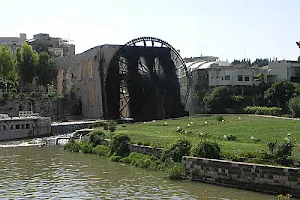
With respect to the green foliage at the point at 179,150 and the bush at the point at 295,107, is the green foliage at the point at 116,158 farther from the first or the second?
the bush at the point at 295,107

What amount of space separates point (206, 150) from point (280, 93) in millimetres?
31440

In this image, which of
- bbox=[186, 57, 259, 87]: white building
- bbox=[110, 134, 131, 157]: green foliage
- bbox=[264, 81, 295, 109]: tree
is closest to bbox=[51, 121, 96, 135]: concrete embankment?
bbox=[110, 134, 131, 157]: green foliage

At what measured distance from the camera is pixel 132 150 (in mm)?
23219

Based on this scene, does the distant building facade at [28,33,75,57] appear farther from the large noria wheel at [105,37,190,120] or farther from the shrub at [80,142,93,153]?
the shrub at [80,142,93,153]

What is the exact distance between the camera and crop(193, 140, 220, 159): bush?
16.9 metres

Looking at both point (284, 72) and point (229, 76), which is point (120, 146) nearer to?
point (229, 76)

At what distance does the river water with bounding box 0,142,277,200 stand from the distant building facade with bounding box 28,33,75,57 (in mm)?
69850

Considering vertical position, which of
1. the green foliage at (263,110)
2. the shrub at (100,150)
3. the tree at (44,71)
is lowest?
the shrub at (100,150)

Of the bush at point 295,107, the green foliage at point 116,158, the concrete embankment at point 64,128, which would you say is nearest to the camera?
the green foliage at point 116,158

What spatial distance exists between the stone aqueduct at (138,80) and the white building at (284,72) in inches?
466

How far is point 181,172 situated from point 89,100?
1406 inches

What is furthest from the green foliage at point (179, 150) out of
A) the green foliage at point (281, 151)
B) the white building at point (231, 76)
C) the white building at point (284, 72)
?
the white building at point (284, 72)

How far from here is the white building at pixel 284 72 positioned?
53406 millimetres

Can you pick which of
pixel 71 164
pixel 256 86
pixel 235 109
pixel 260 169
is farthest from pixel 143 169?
pixel 256 86
